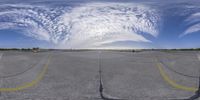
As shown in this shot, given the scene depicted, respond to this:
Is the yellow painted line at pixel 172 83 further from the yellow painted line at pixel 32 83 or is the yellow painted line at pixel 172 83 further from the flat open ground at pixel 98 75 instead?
the yellow painted line at pixel 32 83

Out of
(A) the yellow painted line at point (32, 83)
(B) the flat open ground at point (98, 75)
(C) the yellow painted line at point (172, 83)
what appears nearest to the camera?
(B) the flat open ground at point (98, 75)

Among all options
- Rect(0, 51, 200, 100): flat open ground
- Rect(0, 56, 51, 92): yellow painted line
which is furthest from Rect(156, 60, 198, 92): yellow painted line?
Rect(0, 56, 51, 92): yellow painted line

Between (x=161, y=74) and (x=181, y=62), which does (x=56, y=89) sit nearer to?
(x=161, y=74)

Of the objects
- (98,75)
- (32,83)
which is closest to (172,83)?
(98,75)

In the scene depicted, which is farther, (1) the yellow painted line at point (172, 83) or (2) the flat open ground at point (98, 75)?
(1) the yellow painted line at point (172, 83)

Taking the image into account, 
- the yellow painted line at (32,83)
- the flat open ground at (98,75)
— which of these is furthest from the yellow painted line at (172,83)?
the yellow painted line at (32,83)

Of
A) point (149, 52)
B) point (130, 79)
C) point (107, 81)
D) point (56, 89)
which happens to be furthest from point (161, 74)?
point (56, 89)

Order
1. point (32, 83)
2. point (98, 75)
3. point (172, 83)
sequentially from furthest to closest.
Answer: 1. point (98, 75)
2. point (172, 83)
3. point (32, 83)

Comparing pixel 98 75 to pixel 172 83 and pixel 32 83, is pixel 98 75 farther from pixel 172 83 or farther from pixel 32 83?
pixel 172 83

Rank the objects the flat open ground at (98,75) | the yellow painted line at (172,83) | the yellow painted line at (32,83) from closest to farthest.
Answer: the flat open ground at (98,75) → the yellow painted line at (32,83) → the yellow painted line at (172,83)
